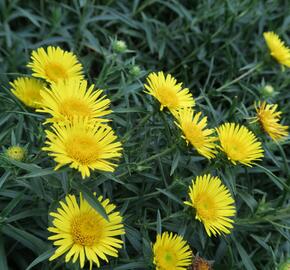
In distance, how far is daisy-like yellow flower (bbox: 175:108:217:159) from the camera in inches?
68.5

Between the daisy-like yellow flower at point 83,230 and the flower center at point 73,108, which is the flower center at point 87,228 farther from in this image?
the flower center at point 73,108

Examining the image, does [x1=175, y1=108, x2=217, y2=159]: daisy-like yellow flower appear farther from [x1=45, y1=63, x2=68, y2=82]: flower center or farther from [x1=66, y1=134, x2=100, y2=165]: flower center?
[x1=45, y1=63, x2=68, y2=82]: flower center

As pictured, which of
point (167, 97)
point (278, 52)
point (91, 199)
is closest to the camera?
point (91, 199)

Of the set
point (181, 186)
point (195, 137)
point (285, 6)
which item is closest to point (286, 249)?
point (181, 186)

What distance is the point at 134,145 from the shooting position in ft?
6.59

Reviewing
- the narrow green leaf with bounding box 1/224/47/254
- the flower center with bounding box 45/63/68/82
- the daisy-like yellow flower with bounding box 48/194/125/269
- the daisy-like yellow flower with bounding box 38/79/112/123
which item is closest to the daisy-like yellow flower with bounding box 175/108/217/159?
the daisy-like yellow flower with bounding box 38/79/112/123

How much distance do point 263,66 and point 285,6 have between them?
867 mm

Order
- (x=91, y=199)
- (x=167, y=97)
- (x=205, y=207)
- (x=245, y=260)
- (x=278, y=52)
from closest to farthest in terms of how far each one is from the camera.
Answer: (x=91, y=199)
(x=205, y=207)
(x=167, y=97)
(x=245, y=260)
(x=278, y=52)

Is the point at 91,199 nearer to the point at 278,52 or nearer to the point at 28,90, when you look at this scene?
the point at 28,90

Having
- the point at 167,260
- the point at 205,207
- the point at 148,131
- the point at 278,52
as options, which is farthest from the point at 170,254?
the point at 278,52

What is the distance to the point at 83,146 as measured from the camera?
1514 millimetres

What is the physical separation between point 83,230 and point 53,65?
2.64 ft

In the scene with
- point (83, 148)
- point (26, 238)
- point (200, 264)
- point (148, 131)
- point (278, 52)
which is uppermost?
point (278, 52)

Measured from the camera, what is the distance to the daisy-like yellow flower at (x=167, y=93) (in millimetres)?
1818
